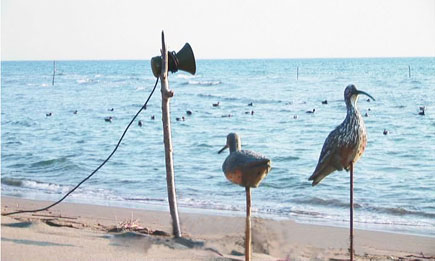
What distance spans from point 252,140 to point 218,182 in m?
7.03

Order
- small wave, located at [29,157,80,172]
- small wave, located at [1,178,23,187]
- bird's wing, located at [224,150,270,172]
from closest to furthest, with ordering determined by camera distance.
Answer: bird's wing, located at [224,150,270,172] → small wave, located at [1,178,23,187] → small wave, located at [29,157,80,172]

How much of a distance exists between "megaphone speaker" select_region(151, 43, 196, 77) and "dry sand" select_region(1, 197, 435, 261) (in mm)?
1963

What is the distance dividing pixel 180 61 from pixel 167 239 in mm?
2075

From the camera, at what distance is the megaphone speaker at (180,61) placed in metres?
7.16

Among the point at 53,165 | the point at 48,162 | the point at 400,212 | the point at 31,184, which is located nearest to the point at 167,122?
the point at 400,212

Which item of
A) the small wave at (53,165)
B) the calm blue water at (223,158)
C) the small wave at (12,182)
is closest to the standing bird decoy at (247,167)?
the calm blue water at (223,158)

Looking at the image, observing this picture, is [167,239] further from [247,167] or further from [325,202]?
[325,202]

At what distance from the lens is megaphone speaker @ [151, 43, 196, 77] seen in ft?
23.5

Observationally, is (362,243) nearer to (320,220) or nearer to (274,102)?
(320,220)

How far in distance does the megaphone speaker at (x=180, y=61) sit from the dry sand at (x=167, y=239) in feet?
6.44

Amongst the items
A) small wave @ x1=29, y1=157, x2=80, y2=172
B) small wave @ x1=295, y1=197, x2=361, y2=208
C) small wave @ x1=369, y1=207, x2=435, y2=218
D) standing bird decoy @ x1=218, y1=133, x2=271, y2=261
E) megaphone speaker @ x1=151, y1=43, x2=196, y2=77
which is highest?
megaphone speaker @ x1=151, y1=43, x2=196, y2=77

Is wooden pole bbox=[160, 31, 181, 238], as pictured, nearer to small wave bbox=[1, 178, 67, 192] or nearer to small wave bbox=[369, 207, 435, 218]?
small wave bbox=[369, 207, 435, 218]

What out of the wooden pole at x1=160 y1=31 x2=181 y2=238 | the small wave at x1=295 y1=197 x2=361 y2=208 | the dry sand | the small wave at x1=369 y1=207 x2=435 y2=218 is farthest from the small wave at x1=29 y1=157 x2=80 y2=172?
the wooden pole at x1=160 y1=31 x2=181 y2=238

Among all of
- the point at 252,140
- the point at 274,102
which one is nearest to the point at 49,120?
the point at 252,140
